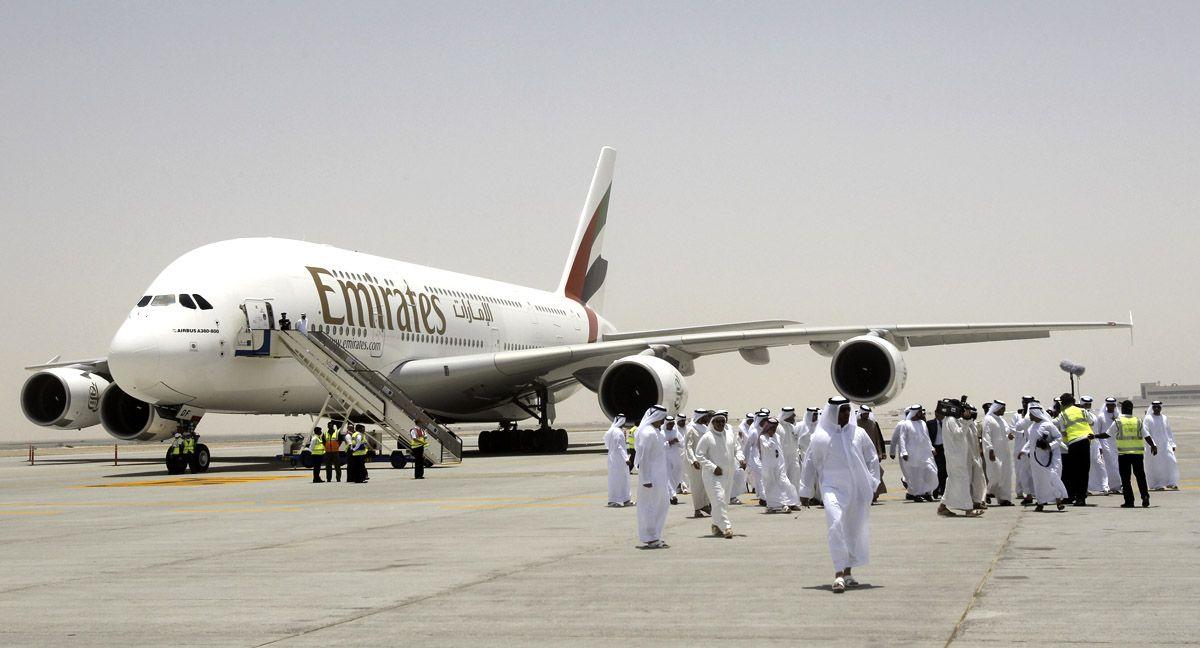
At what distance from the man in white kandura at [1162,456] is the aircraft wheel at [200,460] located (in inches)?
672

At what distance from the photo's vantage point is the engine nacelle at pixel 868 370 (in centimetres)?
2798

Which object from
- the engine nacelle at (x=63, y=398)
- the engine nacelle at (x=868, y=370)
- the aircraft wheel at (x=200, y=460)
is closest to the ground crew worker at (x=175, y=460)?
the aircraft wheel at (x=200, y=460)

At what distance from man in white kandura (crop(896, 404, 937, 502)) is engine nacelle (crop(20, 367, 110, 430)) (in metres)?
21.1

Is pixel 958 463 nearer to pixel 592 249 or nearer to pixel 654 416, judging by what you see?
pixel 654 416

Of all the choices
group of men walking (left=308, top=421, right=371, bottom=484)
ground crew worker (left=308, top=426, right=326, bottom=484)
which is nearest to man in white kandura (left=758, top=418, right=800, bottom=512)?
group of men walking (left=308, top=421, right=371, bottom=484)

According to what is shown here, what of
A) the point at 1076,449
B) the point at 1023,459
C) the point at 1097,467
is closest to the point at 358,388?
the point at 1023,459

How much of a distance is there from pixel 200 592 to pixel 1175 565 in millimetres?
A: 6940

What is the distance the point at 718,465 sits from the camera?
1370 centimetres

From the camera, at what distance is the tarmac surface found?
23.5 feet

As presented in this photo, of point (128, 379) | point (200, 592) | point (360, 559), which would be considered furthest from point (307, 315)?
point (200, 592)

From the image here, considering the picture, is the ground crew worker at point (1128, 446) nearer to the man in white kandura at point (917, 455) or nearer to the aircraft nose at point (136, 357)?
the man in white kandura at point (917, 455)

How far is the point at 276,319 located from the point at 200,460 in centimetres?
334

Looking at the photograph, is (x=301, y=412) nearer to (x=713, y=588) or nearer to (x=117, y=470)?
(x=117, y=470)

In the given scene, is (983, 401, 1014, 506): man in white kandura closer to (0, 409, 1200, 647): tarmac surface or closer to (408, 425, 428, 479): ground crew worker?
(0, 409, 1200, 647): tarmac surface
